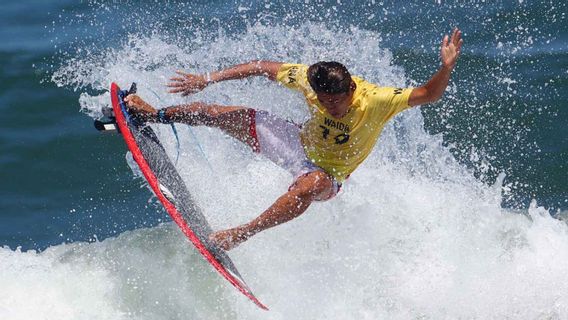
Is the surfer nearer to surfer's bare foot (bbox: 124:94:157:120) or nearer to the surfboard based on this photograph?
surfer's bare foot (bbox: 124:94:157:120)

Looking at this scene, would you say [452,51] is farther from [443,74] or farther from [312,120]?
[312,120]

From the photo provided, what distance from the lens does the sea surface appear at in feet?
24.3

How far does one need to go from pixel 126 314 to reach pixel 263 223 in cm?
160

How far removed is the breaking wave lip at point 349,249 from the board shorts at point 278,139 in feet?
3.51

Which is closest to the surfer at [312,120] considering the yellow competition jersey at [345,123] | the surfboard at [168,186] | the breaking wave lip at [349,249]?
the yellow competition jersey at [345,123]

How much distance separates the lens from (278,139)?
6996 millimetres

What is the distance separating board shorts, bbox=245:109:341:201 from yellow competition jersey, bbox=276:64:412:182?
3.3 inches

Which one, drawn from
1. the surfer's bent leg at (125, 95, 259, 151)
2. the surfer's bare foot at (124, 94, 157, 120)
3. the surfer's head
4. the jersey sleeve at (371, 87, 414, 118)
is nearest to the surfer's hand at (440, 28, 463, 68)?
the jersey sleeve at (371, 87, 414, 118)

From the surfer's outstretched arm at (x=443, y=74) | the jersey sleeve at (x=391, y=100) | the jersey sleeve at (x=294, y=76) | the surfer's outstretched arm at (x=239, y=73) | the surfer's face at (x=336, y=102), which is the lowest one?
the surfer's outstretched arm at (x=239, y=73)

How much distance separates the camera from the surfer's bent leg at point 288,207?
6492 mm

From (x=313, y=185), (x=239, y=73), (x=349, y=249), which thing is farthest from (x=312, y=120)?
(x=349, y=249)

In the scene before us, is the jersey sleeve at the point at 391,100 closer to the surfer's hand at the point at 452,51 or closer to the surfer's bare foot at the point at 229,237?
the surfer's hand at the point at 452,51

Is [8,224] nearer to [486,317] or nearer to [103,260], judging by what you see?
[103,260]

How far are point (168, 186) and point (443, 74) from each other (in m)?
2.54
